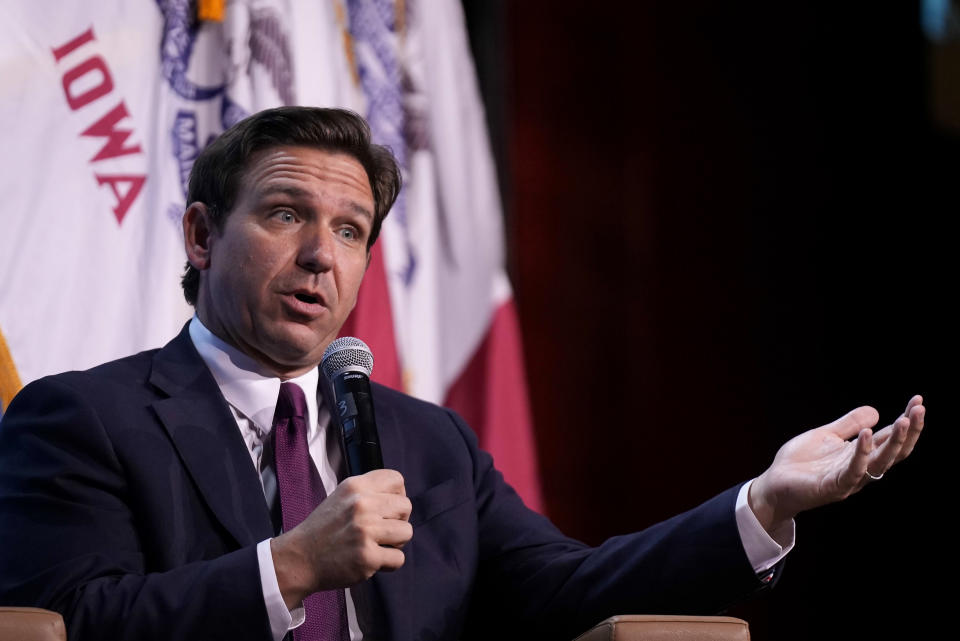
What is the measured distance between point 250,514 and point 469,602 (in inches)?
15.5

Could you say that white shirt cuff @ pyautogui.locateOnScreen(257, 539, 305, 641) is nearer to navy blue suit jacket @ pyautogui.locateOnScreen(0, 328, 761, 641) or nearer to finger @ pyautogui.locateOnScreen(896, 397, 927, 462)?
navy blue suit jacket @ pyautogui.locateOnScreen(0, 328, 761, 641)

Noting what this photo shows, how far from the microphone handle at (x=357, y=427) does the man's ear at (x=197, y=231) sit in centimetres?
50

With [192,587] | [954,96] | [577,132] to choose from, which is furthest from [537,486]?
[954,96]

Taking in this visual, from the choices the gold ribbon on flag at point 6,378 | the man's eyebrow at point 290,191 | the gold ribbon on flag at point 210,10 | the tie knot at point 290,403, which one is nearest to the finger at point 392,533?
the tie knot at point 290,403

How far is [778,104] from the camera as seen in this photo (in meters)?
3.99

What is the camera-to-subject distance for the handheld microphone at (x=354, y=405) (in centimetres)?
129

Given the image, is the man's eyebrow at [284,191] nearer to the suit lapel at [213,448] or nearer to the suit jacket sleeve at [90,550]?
the suit lapel at [213,448]

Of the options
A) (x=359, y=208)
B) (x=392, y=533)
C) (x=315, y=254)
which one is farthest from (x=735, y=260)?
(x=392, y=533)

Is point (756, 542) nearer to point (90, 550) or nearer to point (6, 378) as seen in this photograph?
point (90, 550)

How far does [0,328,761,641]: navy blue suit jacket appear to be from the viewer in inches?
51.1

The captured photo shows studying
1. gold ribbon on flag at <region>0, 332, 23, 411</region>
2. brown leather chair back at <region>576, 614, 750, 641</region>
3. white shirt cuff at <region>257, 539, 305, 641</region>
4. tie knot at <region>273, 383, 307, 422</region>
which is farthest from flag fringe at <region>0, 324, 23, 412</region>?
brown leather chair back at <region>576, 614, 750, 641</region>

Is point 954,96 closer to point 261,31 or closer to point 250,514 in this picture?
point 261,31

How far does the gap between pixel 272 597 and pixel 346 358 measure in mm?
307

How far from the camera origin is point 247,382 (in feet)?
5.36
